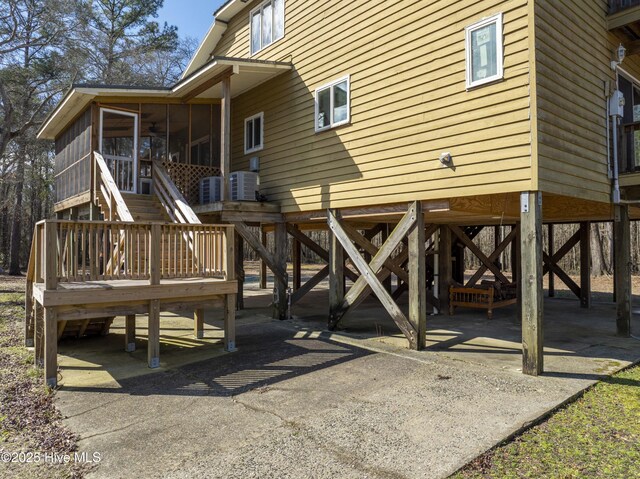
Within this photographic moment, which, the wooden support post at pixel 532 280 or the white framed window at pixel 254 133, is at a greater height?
the white framed window at pixel 254 133

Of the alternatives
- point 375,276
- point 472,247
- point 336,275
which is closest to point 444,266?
point 472,247

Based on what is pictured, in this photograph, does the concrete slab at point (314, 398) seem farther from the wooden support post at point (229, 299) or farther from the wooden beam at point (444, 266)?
A: the wooden beam at point (444, 266)

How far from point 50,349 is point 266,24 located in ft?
30.7

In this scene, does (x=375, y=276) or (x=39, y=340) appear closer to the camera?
(x=39, y=340)

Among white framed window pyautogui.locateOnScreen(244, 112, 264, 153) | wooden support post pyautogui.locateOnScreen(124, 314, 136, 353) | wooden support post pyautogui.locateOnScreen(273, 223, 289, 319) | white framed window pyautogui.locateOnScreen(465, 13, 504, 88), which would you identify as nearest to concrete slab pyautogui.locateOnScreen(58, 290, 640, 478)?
wooden support post pyautogui.locateOnScreen(124, 314, 136, 353)

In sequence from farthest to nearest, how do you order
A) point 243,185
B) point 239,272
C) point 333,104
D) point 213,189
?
point 239,272
point 213,189
point 243,185
point 333,104

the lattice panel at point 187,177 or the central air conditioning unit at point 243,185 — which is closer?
the central air conditioning unit at point 243,185

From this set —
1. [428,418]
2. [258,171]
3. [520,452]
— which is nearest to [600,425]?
[520,452]

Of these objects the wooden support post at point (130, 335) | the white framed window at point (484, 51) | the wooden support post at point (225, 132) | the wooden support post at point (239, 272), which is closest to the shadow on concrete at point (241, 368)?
the wooden support post at point (130, 335)

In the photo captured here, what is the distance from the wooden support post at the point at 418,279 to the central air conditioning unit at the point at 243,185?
449 centimetres

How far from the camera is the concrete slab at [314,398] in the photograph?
3666 millimetres

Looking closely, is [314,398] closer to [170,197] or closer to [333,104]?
[333,104]

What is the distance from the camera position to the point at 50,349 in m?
5.56

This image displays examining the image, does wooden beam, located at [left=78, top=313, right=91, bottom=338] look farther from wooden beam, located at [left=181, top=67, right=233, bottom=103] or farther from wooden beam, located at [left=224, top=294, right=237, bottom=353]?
wooden beam, located at [left=181, top=67, right=233, bottom=103]
